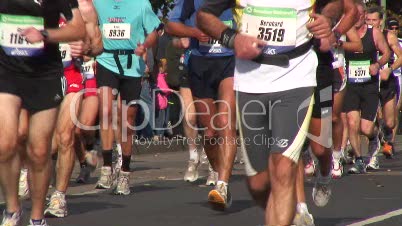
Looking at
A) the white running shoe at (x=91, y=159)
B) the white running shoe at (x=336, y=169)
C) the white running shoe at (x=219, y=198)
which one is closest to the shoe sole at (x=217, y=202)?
the white running shoe at (x=219, y=198)

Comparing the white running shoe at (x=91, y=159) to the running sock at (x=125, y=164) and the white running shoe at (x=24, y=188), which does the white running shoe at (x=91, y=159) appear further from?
the white running shoe at (x=24, y=188)

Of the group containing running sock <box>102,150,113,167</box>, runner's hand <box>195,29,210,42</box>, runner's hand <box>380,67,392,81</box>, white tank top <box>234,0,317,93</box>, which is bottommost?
runner's hand <box>380,67,392,81</box>

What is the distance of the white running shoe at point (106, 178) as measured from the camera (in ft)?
41.9

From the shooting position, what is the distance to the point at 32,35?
7926 millimetres

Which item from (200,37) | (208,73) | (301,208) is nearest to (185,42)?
(200,37)

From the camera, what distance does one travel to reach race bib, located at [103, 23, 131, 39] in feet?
41.9

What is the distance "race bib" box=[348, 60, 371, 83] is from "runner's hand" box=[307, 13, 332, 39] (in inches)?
370

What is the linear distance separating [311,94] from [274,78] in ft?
0.79

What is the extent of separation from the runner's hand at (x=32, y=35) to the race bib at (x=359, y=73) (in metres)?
9.17

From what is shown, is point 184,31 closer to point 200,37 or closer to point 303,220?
point 200,37

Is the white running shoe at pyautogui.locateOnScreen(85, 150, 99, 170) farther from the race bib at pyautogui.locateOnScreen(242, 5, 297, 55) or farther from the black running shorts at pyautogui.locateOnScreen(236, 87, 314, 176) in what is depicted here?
the race bib at pyautogui.locateOnScreen(242, 5, 297, 55)

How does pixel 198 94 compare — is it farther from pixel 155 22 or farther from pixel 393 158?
pixel 393 158

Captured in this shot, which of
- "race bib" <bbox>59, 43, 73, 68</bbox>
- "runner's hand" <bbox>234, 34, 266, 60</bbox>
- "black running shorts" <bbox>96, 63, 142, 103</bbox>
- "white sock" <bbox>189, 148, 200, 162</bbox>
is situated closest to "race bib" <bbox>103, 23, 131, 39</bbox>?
"black running shorts" <bbox>96, 63, 142, 103</bbox>

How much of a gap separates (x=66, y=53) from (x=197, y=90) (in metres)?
1.30
